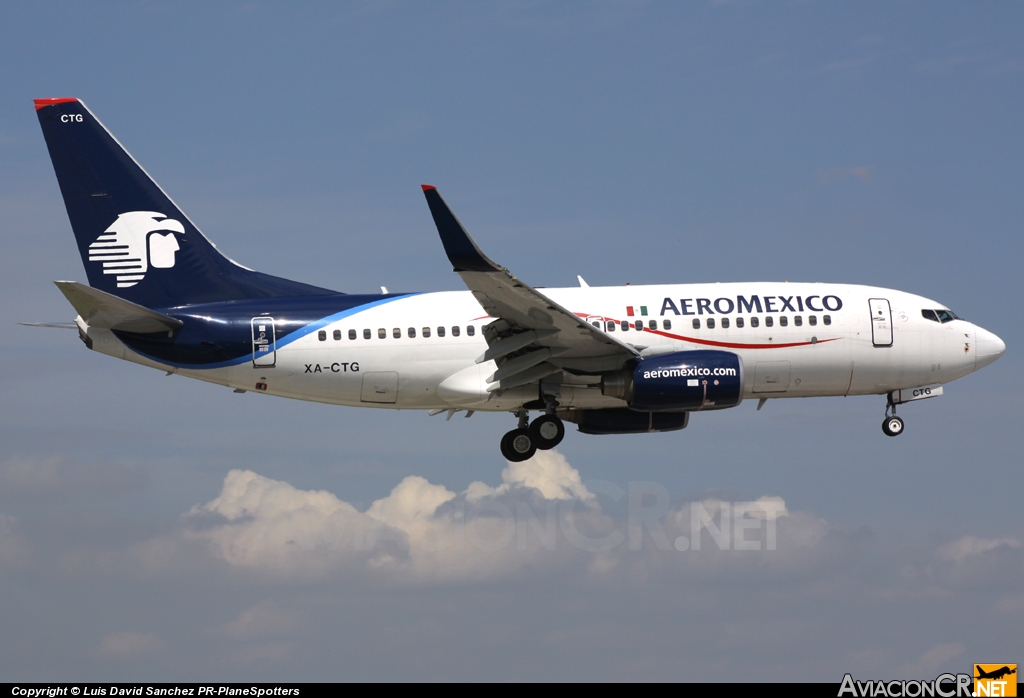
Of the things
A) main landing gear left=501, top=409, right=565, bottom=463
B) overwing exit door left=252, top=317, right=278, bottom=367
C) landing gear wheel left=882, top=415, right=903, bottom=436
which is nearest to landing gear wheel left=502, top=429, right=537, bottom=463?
main landing gear left=501, top=409, right=565, bottom=463

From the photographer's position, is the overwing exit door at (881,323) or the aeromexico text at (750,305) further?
the overwing exit door at (881,323)

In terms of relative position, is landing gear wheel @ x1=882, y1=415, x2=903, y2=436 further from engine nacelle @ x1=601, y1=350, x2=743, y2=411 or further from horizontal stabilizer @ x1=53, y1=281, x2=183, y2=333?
horizontal stabilizer @ x1=53, y1=281, x2=183, y2=333

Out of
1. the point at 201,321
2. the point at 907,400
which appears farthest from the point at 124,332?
the point at 907,400

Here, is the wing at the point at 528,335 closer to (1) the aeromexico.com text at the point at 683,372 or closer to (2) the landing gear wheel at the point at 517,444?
(1) the aeromexico.com text at the point at 683,372

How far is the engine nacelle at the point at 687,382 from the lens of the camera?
37.5 meters

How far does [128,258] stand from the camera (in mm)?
40406

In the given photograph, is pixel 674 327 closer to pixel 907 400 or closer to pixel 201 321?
pixel 907 400

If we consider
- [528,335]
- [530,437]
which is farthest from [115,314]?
[530,437]

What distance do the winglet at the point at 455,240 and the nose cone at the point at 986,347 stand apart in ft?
60.4

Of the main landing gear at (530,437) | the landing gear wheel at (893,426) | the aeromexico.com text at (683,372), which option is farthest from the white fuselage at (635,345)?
the aeromexico.com text at (683,372)

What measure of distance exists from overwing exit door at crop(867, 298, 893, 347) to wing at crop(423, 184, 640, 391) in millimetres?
8414

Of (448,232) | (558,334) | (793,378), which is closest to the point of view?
(448,232)

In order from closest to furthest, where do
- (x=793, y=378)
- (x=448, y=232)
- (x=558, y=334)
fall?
(x=448, y=232) → (x=558, y=334) → (x=793, y=378)

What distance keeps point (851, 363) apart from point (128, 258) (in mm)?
24031
